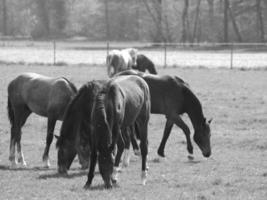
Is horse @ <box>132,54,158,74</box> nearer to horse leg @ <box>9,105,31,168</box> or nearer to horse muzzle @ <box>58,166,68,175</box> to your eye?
horse leg @ <box>9,105,31,168</box>

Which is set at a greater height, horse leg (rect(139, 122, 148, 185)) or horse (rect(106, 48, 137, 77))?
horse (rect(106, 48, 137, 77))

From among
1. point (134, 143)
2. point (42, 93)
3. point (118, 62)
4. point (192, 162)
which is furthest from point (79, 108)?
point (118, 62)

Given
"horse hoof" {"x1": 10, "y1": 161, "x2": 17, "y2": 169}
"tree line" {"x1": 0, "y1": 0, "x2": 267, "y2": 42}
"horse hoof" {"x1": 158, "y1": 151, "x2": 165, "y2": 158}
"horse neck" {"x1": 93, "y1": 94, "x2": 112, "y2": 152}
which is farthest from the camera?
"tree line" {"x1": 0, "y1": 0, "x2": 267, "y2": 42}

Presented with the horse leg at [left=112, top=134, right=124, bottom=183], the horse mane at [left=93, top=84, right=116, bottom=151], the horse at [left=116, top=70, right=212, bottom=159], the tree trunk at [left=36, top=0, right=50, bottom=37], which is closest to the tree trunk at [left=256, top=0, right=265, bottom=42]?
the tree trunk at [left=36, top=0, right=50, bottom=37]

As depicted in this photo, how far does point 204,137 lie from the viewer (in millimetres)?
11883

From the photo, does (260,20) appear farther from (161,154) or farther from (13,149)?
(13,149)

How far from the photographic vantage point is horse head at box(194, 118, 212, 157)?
11.8m

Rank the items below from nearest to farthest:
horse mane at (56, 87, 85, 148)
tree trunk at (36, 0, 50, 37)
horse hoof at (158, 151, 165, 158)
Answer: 1. horse mane at (56, 87, 85, 148)
2. horse hoof at (158, 151, 165, 158)
3. tree trunk at (36, 0, 50, 37)

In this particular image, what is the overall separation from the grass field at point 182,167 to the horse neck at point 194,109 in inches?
27.1

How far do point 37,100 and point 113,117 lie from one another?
3.04m

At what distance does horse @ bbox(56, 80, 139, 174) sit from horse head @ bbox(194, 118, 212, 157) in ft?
8.58

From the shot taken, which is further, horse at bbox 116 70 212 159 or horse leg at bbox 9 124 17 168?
horse at bbox 116 70 212 159

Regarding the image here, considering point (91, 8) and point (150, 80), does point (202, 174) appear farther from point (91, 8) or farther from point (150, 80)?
point (91, 8)

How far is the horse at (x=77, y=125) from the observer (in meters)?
9.14
